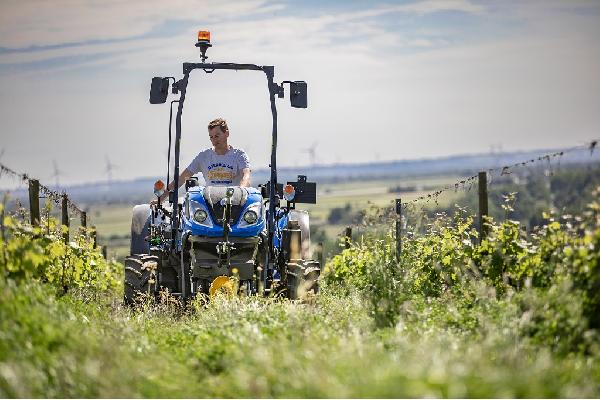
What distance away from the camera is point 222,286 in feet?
33.5

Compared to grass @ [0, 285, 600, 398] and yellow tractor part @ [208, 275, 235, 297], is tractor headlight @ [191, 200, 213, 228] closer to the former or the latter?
yellow tractor part @ [208, 275, 235, 297]

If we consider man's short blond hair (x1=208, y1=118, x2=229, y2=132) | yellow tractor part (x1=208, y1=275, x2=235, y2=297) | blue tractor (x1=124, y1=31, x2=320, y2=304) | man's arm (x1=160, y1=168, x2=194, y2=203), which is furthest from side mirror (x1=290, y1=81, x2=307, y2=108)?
yellow tractor part (x1=208, y1=275, x2=235, y2=297)

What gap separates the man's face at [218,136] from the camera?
1170 cm

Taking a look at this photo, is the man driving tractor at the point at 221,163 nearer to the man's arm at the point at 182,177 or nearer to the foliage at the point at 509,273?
the man's arm at the point at 182,177

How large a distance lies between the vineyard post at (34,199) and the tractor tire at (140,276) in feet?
4.78

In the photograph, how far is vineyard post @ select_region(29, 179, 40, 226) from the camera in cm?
1204

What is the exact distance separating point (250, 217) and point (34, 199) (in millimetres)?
3138

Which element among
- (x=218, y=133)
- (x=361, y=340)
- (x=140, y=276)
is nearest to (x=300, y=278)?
(x=140, y=276)

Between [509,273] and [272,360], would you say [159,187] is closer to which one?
[509,273]

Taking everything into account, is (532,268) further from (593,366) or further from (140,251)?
(140,251)

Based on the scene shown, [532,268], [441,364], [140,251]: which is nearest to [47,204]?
[140,251]

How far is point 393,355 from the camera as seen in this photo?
249 inches

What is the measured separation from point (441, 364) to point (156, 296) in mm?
6578

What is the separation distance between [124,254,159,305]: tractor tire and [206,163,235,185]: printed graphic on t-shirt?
1205mm
